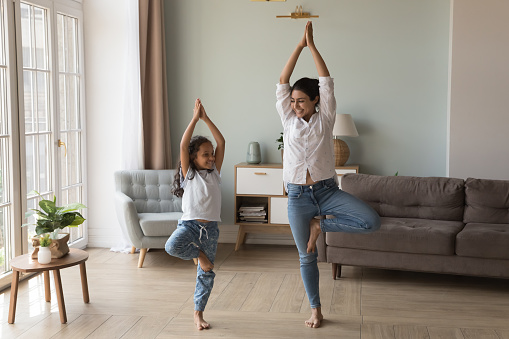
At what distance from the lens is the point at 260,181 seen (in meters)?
5.67

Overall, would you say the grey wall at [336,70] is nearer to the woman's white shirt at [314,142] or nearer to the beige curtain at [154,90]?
the beige curtain at [154,90]

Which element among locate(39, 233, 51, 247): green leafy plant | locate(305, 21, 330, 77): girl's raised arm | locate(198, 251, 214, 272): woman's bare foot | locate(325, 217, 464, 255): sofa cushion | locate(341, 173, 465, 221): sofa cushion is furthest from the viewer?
locate(341, 173, 465, 221): sofa cushion

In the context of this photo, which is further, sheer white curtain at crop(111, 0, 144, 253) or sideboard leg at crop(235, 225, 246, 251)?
sideboard leg at crop(235, 225, 246, 251)

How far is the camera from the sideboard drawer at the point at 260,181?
5645 millimetres

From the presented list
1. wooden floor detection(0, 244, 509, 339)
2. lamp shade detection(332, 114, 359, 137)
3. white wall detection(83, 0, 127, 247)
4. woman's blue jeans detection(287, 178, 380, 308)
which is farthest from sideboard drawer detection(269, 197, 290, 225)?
woman's blue jeans detection(287, 178, 380, 308)

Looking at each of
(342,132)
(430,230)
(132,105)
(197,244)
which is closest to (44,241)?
(197,244)

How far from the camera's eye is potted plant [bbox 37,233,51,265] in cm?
376

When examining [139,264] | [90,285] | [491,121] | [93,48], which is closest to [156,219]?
[139,264]

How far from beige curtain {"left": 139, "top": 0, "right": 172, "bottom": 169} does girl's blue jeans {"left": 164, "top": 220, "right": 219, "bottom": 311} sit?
2322mm

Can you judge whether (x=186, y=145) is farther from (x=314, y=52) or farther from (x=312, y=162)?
(x=314, y=52)

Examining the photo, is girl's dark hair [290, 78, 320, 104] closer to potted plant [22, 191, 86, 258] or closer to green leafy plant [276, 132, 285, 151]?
potted plant [22, 191, 86, 258]

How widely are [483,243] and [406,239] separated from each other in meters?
0.53

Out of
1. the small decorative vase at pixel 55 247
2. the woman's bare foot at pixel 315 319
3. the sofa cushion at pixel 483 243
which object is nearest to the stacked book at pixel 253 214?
the sofa cushion at pixel 483 243

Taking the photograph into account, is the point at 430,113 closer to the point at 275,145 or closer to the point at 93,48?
the point at 275,145
